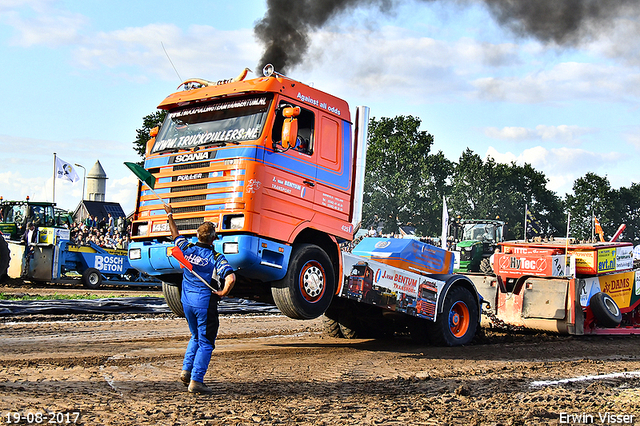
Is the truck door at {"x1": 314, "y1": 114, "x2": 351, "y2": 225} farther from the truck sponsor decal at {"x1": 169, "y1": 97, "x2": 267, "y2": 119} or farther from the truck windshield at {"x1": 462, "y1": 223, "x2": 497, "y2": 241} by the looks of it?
the truck windshield at {"x1": 462, "y1": 223, "x2": 497, "y2": 241}

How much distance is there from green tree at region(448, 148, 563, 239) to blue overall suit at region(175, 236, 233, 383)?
206ft

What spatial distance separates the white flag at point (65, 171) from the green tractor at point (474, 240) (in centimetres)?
2011

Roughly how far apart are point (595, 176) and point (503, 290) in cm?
7200

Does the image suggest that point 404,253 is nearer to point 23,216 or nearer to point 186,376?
point 186,376

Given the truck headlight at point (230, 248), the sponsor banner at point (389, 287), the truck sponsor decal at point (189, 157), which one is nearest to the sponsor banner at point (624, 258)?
the sponsor banner at point (389, 287)

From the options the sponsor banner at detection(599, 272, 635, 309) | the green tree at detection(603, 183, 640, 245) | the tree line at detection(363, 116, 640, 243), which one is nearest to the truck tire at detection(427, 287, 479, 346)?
the sponsor banner at detection(599, 272, 635, 309)

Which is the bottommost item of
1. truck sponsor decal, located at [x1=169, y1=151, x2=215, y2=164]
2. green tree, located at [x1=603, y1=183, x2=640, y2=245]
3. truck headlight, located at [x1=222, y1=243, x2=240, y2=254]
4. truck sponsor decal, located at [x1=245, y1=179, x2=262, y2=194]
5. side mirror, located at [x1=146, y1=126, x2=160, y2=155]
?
truck headlight, located at [x1=222, y1=243, x2=240, y2=254]

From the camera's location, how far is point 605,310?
1162 centimetres

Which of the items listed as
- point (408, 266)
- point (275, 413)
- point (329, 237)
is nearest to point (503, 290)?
point (408, 266)

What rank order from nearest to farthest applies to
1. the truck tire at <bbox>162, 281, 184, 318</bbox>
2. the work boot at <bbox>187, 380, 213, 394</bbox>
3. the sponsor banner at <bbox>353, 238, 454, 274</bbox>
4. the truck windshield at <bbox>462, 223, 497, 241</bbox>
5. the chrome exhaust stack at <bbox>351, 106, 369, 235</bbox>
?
the work boot at <bbox>187, 380, 213, 394</bbox>, the truck tire at <bbox>162, 281, 184, 318</bbox>, the chrome exhaust stack at <bbox>351, 106, 369, 235</bbox>, the sponsor banner at <bbox>353, 238, 454, 274</bbox>, the truck windshield at <bbox>462, 223, 497, 241</bbox>

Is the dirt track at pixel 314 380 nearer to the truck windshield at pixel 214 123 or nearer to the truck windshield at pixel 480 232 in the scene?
the truck windshield at pixel 214 123

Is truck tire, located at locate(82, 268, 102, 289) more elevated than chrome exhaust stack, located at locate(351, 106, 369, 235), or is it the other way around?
chrome exhaust stack, located at locate(351, 106, 369, 235)

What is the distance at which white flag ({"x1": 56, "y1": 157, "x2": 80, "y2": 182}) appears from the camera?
33.9 m

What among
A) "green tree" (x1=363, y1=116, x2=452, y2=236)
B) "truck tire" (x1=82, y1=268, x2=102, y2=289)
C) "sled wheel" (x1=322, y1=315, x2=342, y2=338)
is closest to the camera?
"sled wheel" (x1=322, y1=315, x2=342, y2=338)
